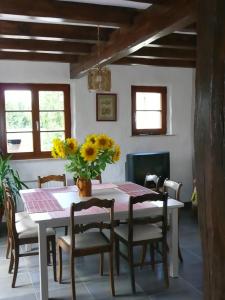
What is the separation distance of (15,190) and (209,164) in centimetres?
385

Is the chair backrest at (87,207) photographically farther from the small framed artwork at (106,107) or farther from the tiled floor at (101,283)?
the small framed artwork at (106,107)

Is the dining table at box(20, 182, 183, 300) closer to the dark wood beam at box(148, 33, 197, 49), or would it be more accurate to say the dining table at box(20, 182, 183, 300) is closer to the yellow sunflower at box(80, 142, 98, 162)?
the yellow sunflower at box(80, 142, 98, 162)

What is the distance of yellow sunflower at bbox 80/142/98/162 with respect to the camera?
3111 mm

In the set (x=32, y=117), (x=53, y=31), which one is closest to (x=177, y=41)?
(x=53, y=31)

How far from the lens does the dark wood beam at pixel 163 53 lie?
4204 mm

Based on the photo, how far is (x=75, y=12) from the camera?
2.58m

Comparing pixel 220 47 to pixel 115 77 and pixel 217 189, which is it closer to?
pixel 217 189

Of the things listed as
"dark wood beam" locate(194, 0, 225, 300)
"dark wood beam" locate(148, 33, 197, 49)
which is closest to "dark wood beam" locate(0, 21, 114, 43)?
"dark wood beam" locate(148, 33, 197, 49)

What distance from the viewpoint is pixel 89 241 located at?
290 centimetres

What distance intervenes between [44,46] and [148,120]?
234cm


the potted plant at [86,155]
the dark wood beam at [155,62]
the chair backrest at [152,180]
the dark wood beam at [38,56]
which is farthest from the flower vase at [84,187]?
the dark wood beam at [155,62]

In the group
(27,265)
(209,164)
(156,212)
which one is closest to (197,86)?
(209,164)

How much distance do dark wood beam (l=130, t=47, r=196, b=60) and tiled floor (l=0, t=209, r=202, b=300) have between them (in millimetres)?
2412

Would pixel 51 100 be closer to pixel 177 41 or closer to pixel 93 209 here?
pixel 177 41
